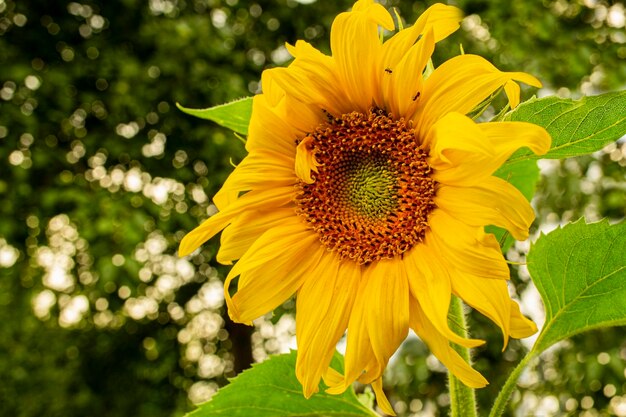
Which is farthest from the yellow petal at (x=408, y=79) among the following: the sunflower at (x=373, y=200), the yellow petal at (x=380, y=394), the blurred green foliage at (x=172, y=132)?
the blurred green foliage at (x=172, y=132)

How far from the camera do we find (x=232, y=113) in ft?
2.26

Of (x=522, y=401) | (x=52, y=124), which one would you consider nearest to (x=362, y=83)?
(x=522, y=401)

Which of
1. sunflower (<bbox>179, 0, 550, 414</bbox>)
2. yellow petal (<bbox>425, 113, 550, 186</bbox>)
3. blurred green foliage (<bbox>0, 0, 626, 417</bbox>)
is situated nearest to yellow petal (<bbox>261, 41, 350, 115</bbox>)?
sunflower (<bbox>179, 0, 550, 414</bbox>)

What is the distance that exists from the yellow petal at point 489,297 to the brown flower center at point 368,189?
70 millimetres

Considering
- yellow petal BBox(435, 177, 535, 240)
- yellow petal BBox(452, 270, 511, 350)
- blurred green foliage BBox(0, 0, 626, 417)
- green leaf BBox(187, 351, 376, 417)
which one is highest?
yellow petal BBox(435, 177, 535, 240)

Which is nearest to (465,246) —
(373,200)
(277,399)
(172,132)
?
(373,200)

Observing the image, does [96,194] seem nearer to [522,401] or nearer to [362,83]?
[522,401]

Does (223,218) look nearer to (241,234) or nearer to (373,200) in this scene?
(241,234)

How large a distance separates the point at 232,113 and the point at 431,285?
0.25 m

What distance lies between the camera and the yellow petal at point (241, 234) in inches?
25.0

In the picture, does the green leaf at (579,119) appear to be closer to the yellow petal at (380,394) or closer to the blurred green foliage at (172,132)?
the yellow petal at (380,394)

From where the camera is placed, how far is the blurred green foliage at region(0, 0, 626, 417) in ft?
9.11

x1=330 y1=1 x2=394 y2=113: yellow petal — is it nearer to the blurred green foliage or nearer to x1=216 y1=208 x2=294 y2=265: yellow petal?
x1=216 y1=208 x2=294 y2=265: yellow petal

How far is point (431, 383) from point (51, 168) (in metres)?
1.85
